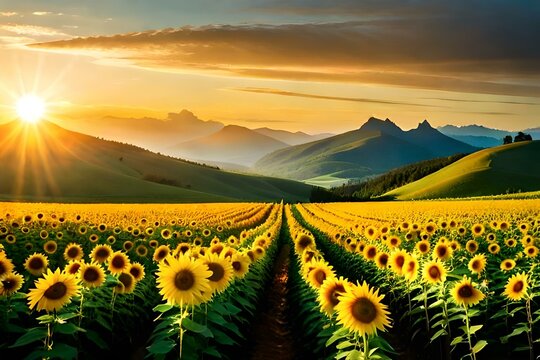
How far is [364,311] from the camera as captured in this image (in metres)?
6.23

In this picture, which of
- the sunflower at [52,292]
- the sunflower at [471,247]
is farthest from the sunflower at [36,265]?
the sunflower at [471,247]

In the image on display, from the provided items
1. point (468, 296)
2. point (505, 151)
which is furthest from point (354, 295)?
point (505, 151)

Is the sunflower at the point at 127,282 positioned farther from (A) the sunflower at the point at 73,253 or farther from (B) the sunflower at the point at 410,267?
(B) the sunflower at the point at 410,267

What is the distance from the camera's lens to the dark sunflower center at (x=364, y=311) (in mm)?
6199

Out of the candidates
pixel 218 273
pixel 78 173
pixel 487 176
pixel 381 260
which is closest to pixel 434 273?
pixel 381 260

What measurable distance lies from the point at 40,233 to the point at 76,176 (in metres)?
117

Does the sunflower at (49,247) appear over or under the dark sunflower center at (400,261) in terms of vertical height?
over

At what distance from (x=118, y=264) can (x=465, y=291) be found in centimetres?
648

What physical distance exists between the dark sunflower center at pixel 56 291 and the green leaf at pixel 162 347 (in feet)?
5.58

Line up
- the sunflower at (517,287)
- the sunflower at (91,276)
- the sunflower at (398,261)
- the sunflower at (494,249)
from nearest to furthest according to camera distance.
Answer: the sunflower at (517,287) → the sunflower at (91,276) → the sunflower at (398,261) → the sunflower at (494,249)

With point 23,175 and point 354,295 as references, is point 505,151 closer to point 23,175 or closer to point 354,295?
point 23,175

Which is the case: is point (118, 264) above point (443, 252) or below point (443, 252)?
above

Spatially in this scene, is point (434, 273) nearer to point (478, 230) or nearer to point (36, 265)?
point (36, 265)

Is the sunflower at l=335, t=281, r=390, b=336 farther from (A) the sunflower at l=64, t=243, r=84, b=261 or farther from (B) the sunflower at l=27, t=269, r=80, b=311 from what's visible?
(A) the sunflower at l=64, t=243, r=84, b=261
